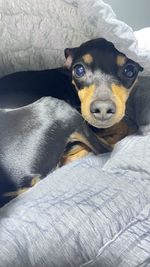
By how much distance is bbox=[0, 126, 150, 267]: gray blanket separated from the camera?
87 cm

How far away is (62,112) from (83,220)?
0.46m

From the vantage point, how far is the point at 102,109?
130 cm

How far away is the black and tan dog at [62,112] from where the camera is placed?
125 cm

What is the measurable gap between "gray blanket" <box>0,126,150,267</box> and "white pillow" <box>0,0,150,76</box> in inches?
13.8

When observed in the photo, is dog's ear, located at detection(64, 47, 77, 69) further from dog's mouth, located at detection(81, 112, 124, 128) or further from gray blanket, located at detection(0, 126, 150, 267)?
gray blanket, located at detection(0, 126, 150, 267)

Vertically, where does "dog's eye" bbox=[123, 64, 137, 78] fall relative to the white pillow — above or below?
below

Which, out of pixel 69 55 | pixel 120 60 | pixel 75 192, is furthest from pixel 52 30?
pixel 75 192

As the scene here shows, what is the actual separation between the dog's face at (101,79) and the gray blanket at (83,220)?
20cm

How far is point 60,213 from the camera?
37.5 inches

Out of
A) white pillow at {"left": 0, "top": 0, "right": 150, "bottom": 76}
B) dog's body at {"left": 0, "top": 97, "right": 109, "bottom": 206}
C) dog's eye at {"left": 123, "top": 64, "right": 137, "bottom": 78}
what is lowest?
dog's body at {"left": 0, "top": 97, "right": 109, "bottom": 206}

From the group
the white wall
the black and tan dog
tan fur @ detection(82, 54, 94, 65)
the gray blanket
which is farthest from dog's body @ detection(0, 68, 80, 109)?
the white wall

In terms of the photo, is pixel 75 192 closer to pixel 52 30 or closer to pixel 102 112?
pixel 102 112

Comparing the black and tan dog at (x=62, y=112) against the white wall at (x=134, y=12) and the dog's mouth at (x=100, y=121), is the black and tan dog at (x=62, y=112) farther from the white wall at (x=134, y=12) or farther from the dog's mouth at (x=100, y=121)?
the white wall at (x=134, y=12)

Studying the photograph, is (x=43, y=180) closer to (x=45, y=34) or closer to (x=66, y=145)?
(x=66, y=145)
